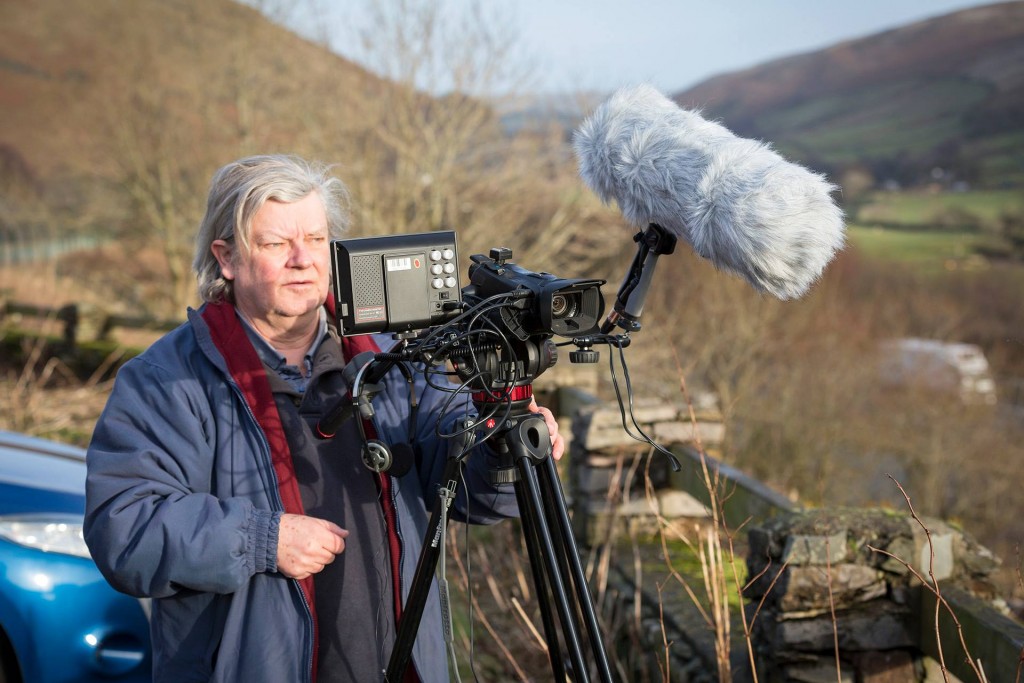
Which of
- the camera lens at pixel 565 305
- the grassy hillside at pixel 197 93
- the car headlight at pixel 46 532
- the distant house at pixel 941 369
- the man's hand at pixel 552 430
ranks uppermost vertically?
the grassy hillside at pixel 197 93

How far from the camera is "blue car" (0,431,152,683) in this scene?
2.37 metres

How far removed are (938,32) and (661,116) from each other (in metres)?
61.5

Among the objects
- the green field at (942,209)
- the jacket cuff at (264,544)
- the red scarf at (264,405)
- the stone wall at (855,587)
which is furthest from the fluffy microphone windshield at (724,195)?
the green field at (942,209)

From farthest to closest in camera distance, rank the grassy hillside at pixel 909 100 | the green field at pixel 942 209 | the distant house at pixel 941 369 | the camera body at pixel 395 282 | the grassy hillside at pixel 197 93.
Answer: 1. the grassy hillside at pixel 909 100
2. the green field at pixel 942 209
3. the distant house at pixel 941 369
4. the grassy hillside at pixel 197 93
5. the camera body at pixel 395 282

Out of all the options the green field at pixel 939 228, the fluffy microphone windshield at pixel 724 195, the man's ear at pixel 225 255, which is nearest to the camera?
the fluffy microphone windshield at pixel 724 195

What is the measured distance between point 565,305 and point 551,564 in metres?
0.50

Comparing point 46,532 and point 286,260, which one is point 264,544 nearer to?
point 286,260

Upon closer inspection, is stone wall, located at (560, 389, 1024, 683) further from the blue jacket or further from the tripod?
the blue jacket

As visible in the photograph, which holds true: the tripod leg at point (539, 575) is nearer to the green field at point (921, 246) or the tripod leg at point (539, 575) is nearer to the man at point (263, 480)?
the man at point (263, 480)

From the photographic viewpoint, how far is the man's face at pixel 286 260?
1.93 meters

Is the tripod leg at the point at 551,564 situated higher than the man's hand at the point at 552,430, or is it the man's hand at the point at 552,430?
the man's hand at the point at 552,430

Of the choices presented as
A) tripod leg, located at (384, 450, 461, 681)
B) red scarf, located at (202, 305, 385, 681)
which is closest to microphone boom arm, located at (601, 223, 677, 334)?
tripod leg, located at (384, 450, 461, 681)

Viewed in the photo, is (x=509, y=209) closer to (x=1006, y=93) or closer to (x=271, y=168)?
(x=271, y=168)

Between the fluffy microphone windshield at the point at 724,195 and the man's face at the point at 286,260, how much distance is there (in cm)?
69
